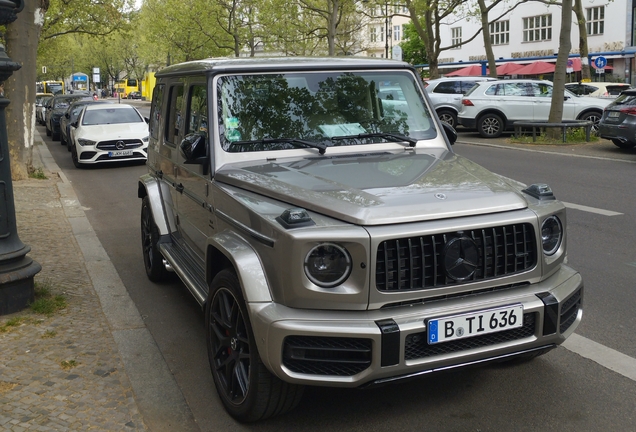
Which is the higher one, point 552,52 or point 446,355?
point 552,52

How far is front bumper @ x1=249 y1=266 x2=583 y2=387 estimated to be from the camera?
11.2 feet

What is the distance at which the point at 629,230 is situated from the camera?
8648 mm

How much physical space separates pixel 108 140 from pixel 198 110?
13.5 m

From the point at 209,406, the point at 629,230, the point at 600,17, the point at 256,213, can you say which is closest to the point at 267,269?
the point at 256,213

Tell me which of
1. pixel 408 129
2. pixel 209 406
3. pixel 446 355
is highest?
pixel 408 129

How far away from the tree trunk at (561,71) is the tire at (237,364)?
57.3ft

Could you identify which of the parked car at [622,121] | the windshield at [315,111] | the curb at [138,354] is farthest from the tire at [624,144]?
the windshield at [315,111]

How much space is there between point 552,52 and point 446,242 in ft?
183

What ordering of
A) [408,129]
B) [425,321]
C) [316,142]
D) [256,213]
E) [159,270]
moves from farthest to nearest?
[159,270], [408,129], [316,142], [256,213], [425,321]

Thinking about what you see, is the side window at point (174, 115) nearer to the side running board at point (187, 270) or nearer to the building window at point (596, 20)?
the side running board at point (187, 270)

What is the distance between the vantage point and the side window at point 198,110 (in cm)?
495

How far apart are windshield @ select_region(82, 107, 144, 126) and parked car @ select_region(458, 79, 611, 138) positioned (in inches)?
389

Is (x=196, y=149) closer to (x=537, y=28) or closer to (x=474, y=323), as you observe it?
(x=474, y=323)

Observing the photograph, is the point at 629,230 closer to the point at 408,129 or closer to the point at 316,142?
the point at 408,129
